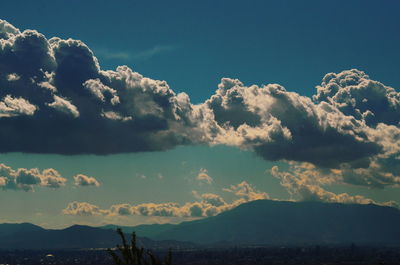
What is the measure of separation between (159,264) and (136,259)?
1.86 metres

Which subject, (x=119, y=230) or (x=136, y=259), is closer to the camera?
(x=119, y=230)

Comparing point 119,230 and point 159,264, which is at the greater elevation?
point 119,230

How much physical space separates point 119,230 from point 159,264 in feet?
12.9

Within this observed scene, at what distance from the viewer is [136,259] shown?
117 feet

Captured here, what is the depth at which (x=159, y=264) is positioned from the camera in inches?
1377

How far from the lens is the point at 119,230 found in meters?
33.5

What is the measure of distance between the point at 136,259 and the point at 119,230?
3473mm
